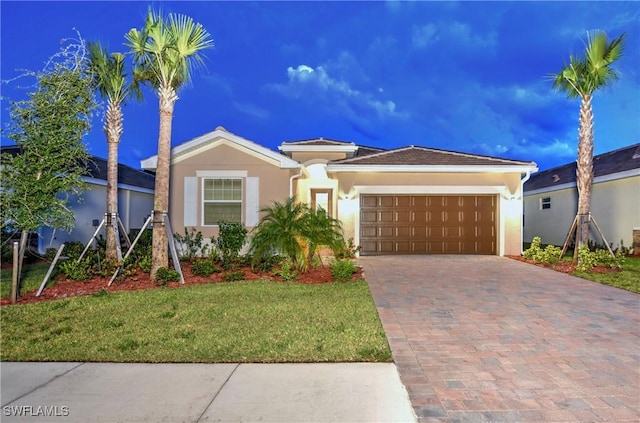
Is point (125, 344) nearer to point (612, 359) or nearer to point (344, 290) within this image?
point (344, 290)

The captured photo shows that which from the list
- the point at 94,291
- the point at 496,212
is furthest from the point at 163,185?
the point at 496,212

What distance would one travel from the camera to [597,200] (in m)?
15.6

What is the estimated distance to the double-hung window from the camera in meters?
12.1

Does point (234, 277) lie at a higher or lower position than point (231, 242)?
lower

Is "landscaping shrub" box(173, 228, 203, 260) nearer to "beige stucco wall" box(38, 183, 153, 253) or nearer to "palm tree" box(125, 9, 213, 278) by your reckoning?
"palm tree" box(125, 9, 213, 278)

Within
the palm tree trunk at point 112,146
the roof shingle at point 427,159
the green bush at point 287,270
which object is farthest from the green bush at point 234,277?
the roof shingle at point 427,159

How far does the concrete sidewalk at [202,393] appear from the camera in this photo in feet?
9.82

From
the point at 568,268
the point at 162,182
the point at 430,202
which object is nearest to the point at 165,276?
the point at 162,182

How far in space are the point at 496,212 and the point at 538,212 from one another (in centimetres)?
772

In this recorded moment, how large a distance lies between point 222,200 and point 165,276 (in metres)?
4.26

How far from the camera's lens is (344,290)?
7609 millimetres

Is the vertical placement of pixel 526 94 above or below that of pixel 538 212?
above

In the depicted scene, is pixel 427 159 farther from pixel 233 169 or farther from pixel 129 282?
pixel 129 282

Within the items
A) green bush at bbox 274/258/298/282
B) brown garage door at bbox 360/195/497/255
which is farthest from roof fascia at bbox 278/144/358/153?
green bush at bbox 274/258/298/282
